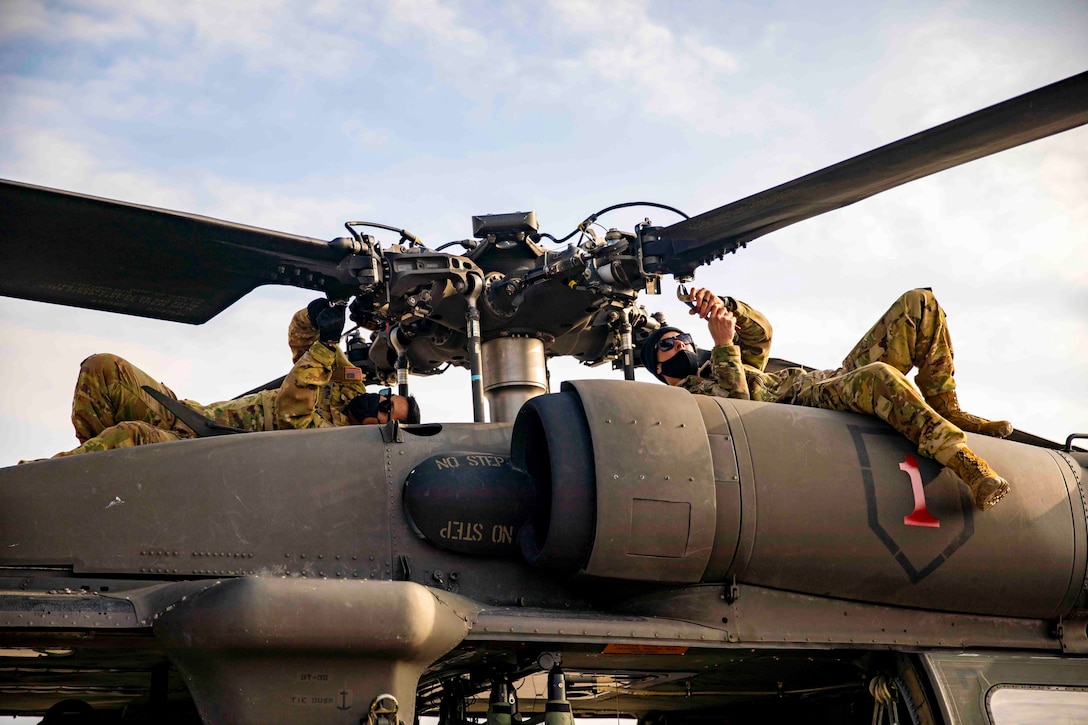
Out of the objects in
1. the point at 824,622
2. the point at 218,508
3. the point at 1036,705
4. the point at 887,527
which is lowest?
the point at 1036,705

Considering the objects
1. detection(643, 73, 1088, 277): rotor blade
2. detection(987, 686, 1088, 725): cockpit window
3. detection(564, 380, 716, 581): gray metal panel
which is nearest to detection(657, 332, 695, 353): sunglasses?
detection(643, 73, 1088, 277): rotor blade

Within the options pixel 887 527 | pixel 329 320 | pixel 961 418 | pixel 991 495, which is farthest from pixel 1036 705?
pixel 329 320

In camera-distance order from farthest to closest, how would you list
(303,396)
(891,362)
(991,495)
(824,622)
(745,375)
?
1. (745,375)
2. (891,362)
3. (303,396)
4. (991,495)
5. (824,622)

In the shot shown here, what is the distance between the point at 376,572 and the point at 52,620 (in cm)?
158

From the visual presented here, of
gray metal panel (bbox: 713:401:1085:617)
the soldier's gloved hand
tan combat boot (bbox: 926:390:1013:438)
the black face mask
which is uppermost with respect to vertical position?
the soldier's gloved hand

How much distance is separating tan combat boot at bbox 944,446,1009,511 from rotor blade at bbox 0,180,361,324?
3.75 meters

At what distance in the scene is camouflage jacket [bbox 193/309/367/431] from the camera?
6742 millimetres

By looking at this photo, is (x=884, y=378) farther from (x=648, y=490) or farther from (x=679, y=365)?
(x=648, y=490)

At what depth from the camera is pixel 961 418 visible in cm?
693

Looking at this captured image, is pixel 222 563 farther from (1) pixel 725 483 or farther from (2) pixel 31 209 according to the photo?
(1) pixel 725 483

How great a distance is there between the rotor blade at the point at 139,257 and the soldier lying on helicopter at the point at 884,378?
226 centimetres

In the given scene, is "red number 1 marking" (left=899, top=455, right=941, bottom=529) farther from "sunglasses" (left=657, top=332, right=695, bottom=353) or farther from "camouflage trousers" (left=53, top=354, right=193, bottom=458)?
"camouflage trousers" (left=53, top=354, right=193, bottom=458)

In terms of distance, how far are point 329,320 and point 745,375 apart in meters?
2.66

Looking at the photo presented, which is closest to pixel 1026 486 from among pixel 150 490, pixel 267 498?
pixel 267 498
